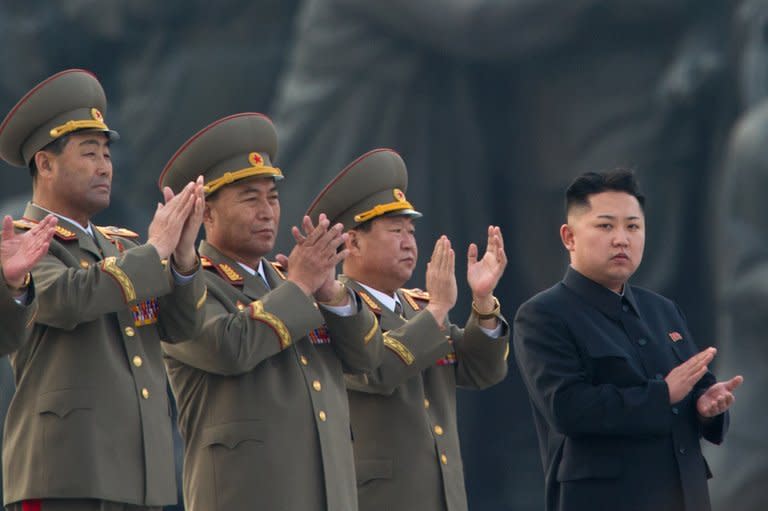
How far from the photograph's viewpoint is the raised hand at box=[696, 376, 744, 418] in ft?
16.1

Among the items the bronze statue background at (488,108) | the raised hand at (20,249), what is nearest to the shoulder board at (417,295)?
the raised hand at (20,249)

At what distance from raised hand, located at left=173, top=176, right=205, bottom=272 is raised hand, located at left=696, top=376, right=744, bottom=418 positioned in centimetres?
154

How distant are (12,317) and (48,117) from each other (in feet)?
2.83

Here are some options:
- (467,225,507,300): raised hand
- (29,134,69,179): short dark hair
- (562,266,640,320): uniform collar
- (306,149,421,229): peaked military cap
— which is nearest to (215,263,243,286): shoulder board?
(29,134,69,179): short dark hair

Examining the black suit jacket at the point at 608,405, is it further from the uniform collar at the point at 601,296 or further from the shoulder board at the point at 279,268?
the shoulder board at the point at 279,268

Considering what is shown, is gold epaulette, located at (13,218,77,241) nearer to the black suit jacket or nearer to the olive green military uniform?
the olive green military uniform

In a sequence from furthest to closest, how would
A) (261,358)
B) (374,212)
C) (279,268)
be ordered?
(374,212) → (279,268) → (261,358)

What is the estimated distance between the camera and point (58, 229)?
4.76 metres

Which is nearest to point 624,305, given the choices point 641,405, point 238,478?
point 641,405

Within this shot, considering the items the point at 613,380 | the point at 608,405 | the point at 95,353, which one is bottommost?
the point at 608,405

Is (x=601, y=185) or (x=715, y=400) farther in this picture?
(x=601, y=185)

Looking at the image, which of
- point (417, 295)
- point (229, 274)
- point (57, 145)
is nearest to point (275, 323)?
point (229, 274)

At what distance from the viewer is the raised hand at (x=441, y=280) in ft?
18.1

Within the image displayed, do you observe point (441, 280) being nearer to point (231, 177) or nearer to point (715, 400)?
point (231, 177)
